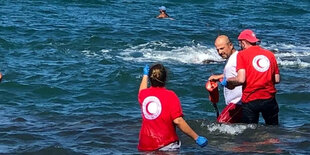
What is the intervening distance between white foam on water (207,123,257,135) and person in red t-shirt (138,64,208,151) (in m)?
2.30

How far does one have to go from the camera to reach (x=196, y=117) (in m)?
13.0

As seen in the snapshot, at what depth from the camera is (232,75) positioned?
9.92 meters

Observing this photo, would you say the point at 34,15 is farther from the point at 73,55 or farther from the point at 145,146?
the point at 145,146

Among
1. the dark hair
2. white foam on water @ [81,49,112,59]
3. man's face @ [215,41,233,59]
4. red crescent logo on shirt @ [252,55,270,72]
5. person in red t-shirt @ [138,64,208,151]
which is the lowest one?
white foam on water @ [81,49,112,59]

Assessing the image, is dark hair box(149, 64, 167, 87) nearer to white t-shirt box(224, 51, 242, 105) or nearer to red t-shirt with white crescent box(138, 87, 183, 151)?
red t-shirt with white crescent box(138, 87, 183, 151)

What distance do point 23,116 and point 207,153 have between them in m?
4.44

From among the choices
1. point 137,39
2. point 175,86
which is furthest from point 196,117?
point 137,39

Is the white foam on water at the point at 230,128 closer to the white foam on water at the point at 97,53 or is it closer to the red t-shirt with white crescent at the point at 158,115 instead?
the red t-shirt with white crescent at the point at 158,115

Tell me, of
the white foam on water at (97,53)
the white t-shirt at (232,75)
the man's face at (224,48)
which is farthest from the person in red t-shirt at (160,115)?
the white foam on water at (97,53)

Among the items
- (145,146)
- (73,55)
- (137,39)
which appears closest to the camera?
(145,146)

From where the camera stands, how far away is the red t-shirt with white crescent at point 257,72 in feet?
31.8

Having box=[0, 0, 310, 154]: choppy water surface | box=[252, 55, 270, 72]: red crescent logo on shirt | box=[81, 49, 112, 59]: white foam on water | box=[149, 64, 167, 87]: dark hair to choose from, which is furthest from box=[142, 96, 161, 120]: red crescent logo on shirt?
box=[81, 49, 112, 59]: white foam on water

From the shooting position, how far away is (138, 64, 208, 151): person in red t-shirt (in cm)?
805

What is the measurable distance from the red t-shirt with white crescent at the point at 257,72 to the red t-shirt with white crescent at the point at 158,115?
1.86 metres
